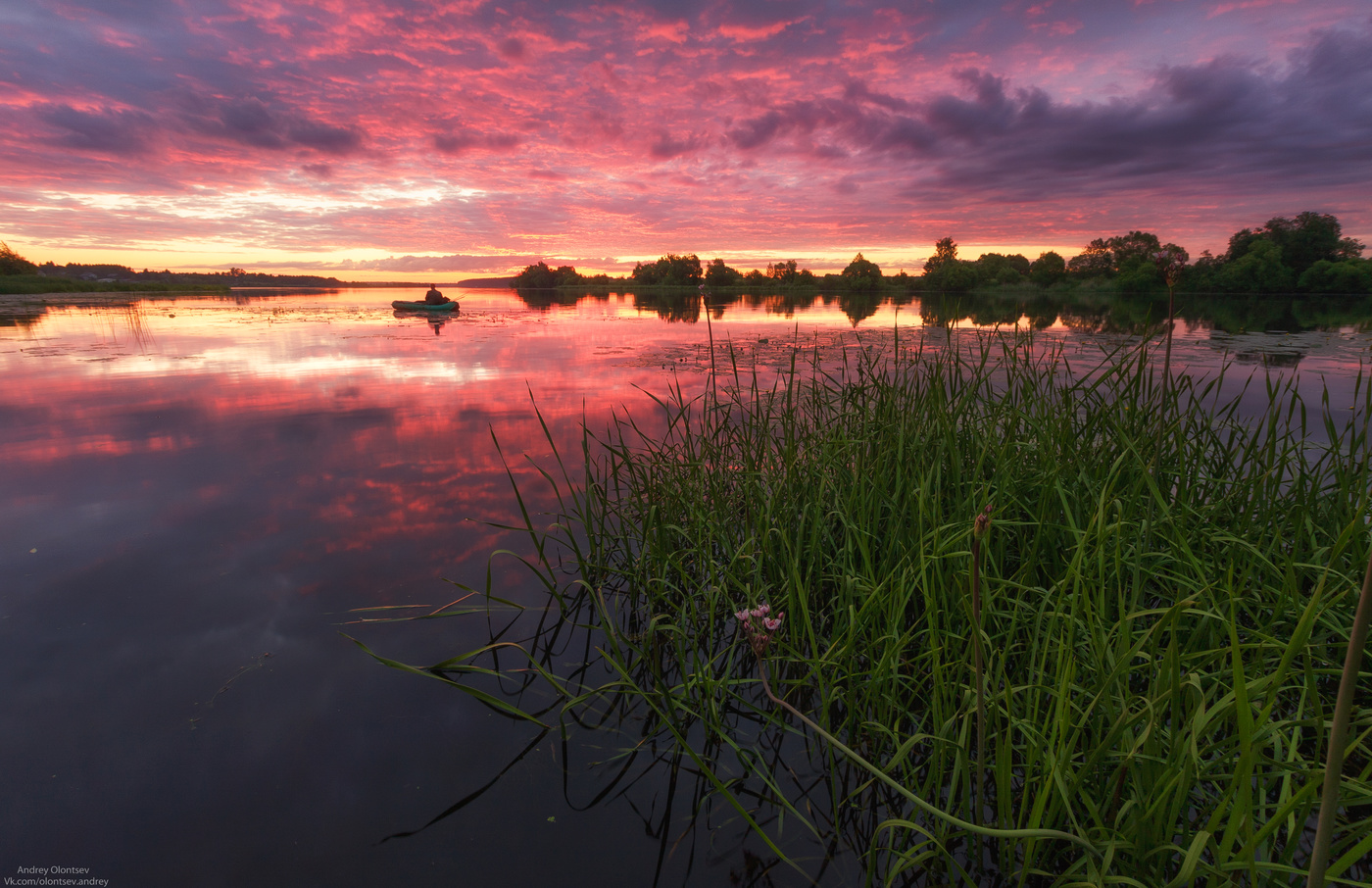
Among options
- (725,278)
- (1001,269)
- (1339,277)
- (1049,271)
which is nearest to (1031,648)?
(1339,277)

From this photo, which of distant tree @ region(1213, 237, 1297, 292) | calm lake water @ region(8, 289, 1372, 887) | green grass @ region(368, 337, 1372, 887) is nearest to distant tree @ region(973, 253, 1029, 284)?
distant tree @ region(1213, 237, 1297, 292)

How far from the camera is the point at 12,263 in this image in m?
58.9

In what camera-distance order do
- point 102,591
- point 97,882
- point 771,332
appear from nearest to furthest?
point 97,882 < point 102,591 < point 771,332

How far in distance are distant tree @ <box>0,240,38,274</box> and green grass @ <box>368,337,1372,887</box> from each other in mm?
90931

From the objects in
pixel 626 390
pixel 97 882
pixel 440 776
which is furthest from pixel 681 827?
pixel 626 390

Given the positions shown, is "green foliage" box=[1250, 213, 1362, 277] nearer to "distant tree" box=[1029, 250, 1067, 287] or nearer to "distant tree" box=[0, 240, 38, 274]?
"distant tree" box=[1029, 250, 1067, 287]

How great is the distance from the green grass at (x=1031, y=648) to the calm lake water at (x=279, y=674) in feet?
1.28

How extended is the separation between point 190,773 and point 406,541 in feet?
6.87

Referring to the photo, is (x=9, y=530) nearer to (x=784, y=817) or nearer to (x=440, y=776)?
(x=440, y=776)

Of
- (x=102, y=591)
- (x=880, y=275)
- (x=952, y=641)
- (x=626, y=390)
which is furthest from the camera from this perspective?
(x=880, y=275)

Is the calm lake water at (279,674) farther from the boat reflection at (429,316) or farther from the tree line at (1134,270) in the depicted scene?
the tree line at (1134,270)

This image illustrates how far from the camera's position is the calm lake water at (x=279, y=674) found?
7.34 feet

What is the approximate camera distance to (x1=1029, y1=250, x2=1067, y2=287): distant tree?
61656 millimetres

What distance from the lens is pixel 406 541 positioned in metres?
4.50
